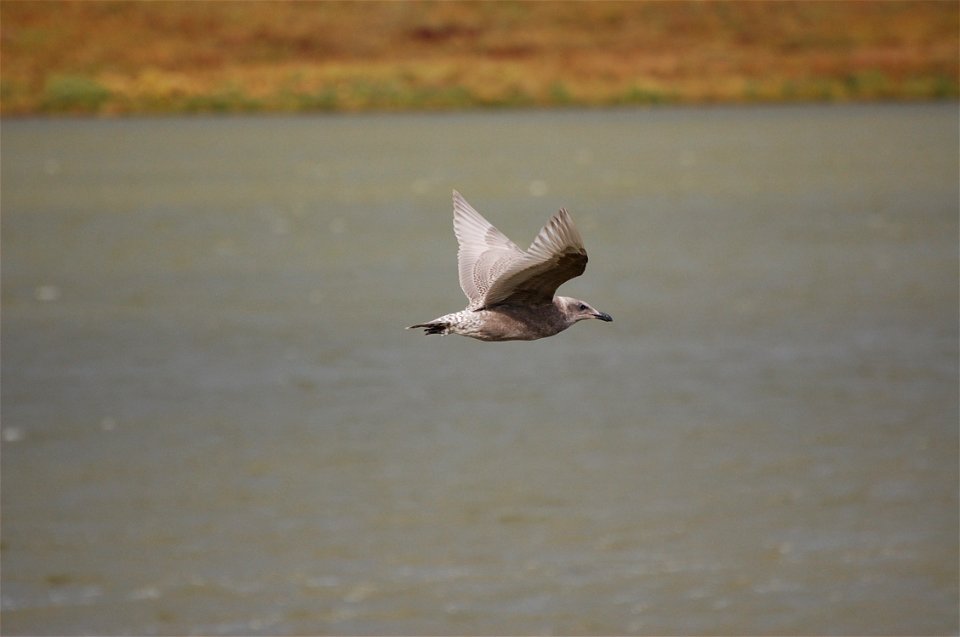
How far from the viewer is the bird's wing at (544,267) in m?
8.76

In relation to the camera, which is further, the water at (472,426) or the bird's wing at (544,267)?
the water at (472,426)

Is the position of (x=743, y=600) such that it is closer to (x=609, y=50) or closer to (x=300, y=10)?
(x=609, y=50)

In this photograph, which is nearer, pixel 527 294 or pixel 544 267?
pixel 544 267

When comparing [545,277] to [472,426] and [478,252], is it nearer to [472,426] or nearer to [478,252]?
[478,252]

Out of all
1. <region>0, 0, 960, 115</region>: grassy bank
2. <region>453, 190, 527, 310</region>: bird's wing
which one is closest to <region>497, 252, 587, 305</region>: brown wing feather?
<region>453, 190, 527, 310</region>: bird's wing

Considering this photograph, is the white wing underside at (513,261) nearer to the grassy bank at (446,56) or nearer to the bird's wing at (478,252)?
the bird's wing at (478,252)

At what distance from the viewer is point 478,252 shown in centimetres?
1059

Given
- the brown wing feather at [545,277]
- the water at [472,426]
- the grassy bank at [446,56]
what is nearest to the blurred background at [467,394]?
the water at [472,426]

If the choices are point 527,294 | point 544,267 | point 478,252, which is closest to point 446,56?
point 478,252

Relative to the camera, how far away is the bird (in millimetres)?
8844

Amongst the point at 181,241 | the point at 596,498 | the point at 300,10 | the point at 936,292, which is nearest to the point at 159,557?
the point at 596,498

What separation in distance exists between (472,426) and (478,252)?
24.0 meters

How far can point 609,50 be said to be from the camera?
8981 centimetres

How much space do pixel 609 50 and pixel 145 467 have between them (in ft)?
202
